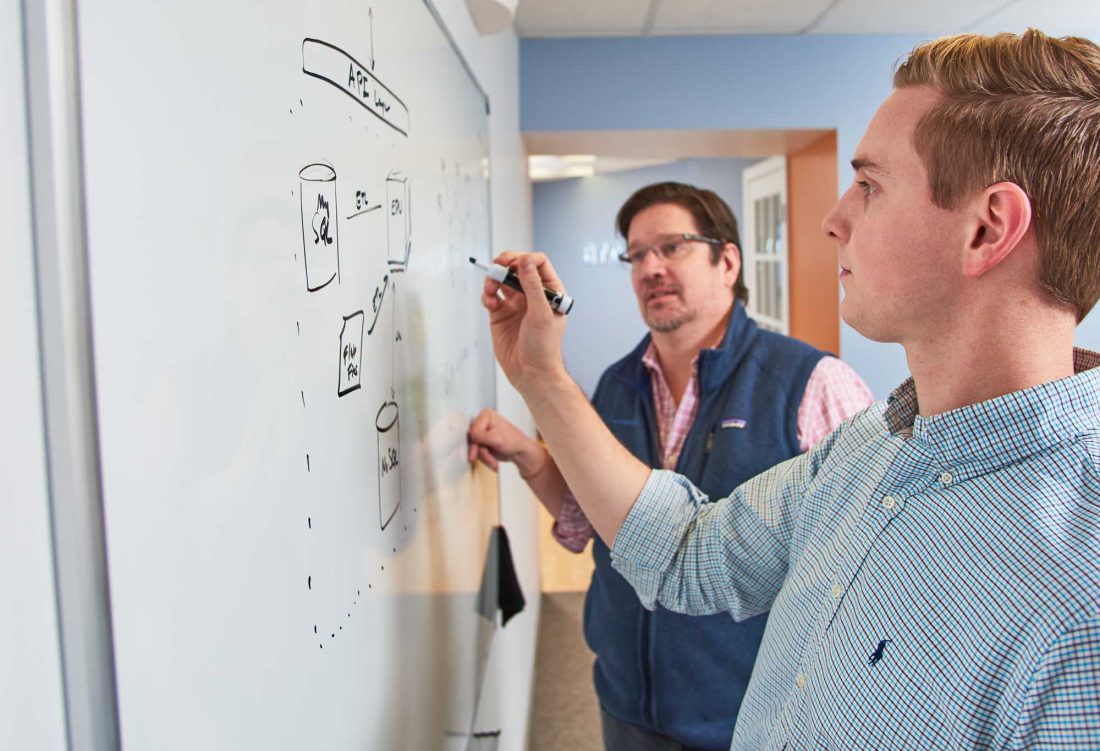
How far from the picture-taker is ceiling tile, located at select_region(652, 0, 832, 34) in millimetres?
2812

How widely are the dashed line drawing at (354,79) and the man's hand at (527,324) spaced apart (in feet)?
0.88

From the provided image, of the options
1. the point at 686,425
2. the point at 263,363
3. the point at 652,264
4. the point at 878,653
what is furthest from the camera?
the point at 652,264

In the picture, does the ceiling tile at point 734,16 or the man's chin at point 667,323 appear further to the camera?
the ceiling tile at point 734,16

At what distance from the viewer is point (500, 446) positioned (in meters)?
1.50

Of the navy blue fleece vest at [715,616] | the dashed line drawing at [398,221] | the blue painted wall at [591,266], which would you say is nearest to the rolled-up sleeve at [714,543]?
the navy blue fleece vest at [715,616]

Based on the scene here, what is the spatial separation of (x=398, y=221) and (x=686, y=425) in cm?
88

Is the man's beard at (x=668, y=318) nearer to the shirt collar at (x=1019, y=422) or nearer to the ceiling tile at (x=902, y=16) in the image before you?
the shirt collar at (x=1019, y=422)

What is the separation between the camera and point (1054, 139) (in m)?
0.72

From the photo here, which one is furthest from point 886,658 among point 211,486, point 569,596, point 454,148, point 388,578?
point 569,596

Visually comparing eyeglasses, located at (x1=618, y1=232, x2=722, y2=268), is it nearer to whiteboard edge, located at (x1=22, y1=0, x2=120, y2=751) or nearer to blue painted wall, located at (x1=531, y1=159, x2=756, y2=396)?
whiteboard edge, located at (x1=22, y1=0, x2=120, y2=751)

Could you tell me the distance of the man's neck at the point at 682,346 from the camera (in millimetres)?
1643

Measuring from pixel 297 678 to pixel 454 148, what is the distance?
892 mm

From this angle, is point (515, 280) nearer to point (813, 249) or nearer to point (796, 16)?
point (796, 16)

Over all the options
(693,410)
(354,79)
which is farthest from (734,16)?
(354,79)
